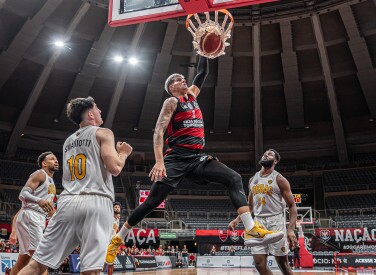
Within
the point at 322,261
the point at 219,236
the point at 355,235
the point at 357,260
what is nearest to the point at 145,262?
the point at 219,236

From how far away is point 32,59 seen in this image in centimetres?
2669

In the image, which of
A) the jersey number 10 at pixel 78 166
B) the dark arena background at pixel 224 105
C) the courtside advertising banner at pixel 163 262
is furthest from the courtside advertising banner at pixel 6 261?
the courtside advertising banner at pixel 163 262

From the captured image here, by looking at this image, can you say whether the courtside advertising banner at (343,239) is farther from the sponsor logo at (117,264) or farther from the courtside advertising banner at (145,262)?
the sponsor logo at (117,264)

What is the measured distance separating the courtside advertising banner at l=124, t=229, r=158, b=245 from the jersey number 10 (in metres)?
21.8

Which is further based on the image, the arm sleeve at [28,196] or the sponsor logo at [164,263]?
the sponsor logo at [164,263]

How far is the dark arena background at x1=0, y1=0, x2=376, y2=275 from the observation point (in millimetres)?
24359

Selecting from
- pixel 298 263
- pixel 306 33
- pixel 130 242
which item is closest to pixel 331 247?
pixel 298 263

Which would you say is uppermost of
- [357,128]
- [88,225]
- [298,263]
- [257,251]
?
[357,128]

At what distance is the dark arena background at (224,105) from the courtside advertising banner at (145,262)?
0.42 ft

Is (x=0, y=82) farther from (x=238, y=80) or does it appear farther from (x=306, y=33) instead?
(x=306, y=33)

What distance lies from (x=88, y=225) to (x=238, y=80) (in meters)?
28.5

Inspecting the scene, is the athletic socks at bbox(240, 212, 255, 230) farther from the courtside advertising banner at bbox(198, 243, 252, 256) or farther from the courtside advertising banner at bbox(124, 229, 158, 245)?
the courtside advertising banner at bbox(124, 229, 158, 245)

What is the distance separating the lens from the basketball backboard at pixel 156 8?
6969 millimetres

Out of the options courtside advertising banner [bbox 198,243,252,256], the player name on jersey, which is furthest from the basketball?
courtside advertising banner [bbox 198,243,252,256]
